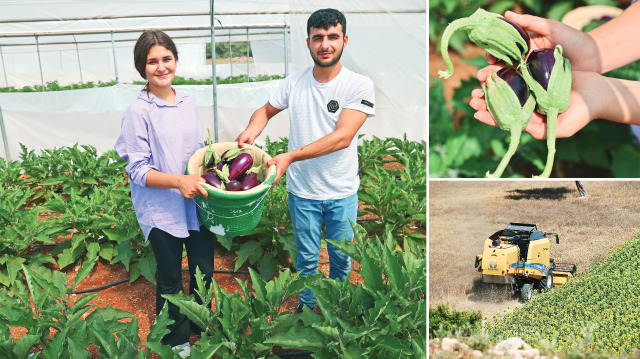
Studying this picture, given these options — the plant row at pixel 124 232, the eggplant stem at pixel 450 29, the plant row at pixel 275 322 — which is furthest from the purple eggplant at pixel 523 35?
the plant row at pixel 124 232

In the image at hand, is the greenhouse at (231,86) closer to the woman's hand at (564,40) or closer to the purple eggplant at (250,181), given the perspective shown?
the purple eggplant at (250,181)

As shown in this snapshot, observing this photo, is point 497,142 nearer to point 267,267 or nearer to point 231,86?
point 267,267

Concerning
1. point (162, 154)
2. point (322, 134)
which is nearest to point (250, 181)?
point (162, 154)

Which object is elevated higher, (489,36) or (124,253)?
(489,36)

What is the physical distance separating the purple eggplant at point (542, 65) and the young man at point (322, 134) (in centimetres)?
143

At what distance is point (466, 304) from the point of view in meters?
1.15

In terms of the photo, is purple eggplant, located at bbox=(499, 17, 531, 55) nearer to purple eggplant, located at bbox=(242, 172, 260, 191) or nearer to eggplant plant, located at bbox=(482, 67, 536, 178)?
eggplant plant, located at bbox=(482, 67, 536, 178)

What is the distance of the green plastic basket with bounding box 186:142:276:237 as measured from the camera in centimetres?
231

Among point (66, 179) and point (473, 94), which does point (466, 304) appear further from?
point (66, 179)

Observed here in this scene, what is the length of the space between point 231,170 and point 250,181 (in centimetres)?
12

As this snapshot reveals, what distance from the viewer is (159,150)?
2514mm

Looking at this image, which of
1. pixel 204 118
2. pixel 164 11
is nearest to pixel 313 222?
pixel 204 118

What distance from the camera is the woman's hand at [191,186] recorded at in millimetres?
2324

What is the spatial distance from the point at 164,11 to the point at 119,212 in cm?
539
